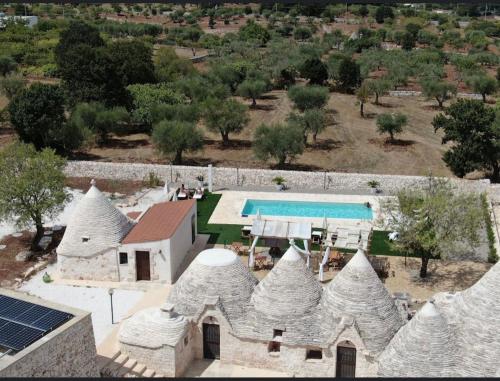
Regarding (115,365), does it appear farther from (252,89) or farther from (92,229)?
(252,89)

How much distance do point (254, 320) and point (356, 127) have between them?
3559 centimetres

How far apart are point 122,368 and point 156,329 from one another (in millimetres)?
1420

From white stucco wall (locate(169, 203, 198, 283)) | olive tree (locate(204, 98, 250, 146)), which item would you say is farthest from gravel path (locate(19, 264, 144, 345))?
olive tree (locate(204, 98, 250, 146))

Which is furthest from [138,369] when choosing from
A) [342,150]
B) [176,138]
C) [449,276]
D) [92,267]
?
[342,150]

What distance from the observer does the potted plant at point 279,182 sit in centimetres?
3384

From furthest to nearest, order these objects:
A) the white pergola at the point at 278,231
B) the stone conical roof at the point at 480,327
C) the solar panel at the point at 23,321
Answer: the white pergola at the point at 278,231
the stone conical roof at the point at 480,327
the solar panel at the point at 23,321

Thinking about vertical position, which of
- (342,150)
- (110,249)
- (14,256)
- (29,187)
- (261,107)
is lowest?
(342,150)

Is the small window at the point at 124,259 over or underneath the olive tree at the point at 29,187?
underneath

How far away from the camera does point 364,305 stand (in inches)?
670

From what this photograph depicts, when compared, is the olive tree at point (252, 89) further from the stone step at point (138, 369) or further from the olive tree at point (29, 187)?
the stone step at point (138, 369)

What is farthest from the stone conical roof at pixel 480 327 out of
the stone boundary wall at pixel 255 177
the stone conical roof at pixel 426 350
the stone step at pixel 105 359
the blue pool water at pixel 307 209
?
the stone boundary wall at pixel 255 177

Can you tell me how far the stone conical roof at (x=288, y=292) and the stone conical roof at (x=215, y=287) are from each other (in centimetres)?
55

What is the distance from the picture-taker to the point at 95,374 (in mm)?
16609

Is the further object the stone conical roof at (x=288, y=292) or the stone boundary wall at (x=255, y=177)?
the stone boundary wall at (x=255, y=177)
